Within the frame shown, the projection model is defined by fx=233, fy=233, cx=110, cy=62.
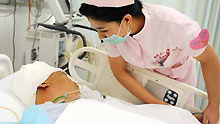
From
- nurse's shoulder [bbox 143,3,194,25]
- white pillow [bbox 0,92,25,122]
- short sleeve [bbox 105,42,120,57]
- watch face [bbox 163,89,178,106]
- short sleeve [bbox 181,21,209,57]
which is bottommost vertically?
white pillow [bbox 0,92,25,122]

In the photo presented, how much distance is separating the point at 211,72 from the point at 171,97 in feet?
0.89

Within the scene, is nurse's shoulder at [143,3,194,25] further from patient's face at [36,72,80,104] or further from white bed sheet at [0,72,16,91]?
white bed sheet at [0,72,16,91]

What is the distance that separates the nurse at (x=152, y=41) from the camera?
40.7 inches

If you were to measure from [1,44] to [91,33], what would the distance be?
954mm

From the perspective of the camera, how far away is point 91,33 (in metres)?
2.66

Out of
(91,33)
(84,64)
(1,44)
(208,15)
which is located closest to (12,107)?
(84,64)

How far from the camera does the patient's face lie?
121cm

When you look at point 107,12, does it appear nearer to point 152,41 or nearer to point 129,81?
point 152,41

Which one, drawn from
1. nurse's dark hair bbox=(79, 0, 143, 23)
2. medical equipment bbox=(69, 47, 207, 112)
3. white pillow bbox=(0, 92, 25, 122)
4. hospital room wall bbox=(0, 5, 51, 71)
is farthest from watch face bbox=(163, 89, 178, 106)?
hospital room wall bbox=(0, 5, 51, 71)

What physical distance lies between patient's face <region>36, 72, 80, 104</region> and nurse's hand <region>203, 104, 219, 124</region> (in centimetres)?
70

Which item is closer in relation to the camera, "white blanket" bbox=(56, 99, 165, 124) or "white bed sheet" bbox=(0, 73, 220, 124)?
"white blanket" bbox=(56, 99, 165, 124)

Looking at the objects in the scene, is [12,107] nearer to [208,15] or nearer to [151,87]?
[151,87]

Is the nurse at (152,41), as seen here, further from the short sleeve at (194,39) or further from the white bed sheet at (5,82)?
the white bed sheet at (5,82)

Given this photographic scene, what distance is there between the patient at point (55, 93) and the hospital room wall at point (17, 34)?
749mm
